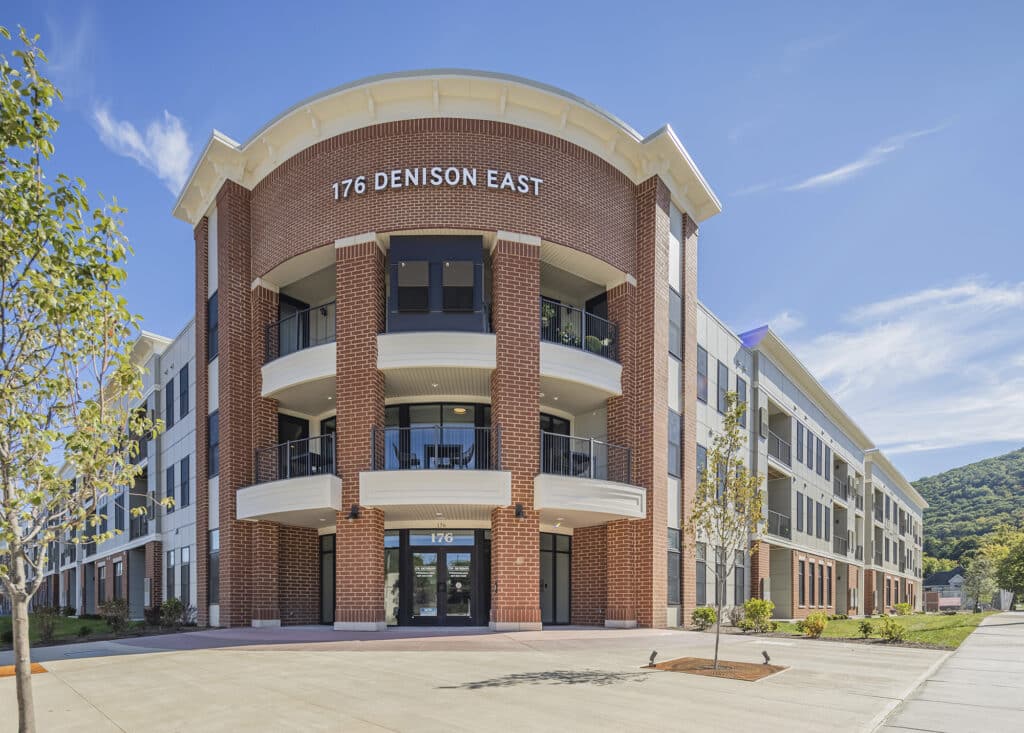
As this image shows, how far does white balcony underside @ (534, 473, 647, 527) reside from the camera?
2286 cm

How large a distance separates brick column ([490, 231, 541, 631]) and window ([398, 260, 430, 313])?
2007mm

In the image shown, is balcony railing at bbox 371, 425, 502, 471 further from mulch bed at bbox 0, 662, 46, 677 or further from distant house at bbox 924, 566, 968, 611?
distant house at bbox 924, 566, 968, 611

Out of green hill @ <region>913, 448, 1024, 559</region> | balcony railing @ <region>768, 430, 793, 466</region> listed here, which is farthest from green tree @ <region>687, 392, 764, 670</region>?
green hill @ <region>913, 448, 1024, 559</region>

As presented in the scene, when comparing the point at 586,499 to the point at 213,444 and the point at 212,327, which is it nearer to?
the point at 213,444

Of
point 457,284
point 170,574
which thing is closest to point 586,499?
point 457,284

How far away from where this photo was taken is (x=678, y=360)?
93.6 feet

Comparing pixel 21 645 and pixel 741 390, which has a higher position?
pixel 741 390

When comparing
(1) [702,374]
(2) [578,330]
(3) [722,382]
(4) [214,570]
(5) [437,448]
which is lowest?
(4) [214,570]

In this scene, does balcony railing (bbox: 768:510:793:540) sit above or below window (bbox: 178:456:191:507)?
below

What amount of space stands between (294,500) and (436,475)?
15.1 ft

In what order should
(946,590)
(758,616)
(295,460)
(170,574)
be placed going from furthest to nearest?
(946,590) < (170,574) < (295,460) < (758,616)

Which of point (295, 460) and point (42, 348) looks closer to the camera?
point (42, 348)

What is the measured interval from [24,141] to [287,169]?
19.9m

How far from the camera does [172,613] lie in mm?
27812
